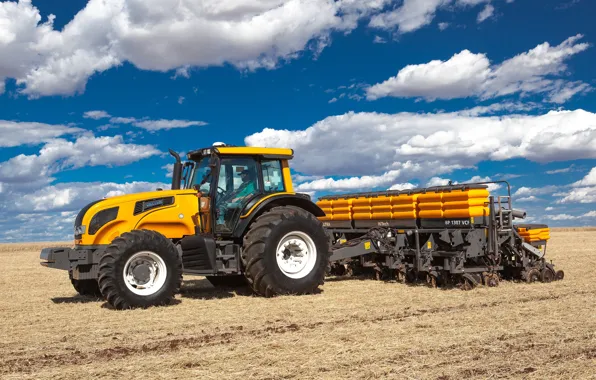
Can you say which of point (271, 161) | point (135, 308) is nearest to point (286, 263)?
point (271, 161)

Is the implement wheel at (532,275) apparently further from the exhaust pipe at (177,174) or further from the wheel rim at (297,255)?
the exhaust pipe at (177,174)

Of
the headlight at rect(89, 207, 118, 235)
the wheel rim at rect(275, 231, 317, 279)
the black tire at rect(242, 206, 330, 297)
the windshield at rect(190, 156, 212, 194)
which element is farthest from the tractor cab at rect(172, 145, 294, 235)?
the headlight at rect(89, 207, 118, 235)

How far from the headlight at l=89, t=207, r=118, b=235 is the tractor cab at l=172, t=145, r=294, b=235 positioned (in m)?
1.55

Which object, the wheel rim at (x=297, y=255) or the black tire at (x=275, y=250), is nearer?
the black tire at (x=275, y=250)

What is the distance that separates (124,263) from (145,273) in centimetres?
43

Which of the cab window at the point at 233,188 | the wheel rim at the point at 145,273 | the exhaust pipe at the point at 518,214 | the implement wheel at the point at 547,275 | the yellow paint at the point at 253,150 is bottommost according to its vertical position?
the implement wheel at the point at 547,275

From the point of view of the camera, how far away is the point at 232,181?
11.3m

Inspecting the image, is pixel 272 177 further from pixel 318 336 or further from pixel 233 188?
pixel 318 336

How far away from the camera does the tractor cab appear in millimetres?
11148

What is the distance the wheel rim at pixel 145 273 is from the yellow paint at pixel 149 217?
92 centimetres

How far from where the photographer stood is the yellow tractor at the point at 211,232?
10.1 metres

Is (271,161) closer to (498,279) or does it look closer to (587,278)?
(498,279)

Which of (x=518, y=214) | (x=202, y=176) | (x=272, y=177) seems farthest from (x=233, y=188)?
(x=518, y=214)

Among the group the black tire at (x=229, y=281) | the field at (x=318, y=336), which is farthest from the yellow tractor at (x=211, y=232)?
the black tire at (x=229, y=281)
